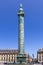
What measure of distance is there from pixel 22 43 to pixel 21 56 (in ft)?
6.70

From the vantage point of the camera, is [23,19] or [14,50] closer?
[23,19]

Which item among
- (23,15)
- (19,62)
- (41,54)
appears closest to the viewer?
(19,62)

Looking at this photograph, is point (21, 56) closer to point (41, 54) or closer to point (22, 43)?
point (22, 43)

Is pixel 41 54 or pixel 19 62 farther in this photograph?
pixel 41 54

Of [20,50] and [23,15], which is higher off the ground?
[23,15]

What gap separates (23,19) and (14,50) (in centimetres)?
8405

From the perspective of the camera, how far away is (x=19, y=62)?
29719 millimetres

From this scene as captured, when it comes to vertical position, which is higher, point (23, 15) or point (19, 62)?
point (23, 15)

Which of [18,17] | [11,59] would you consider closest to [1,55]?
[11,59]

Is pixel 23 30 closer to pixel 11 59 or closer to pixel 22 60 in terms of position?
pixel 22 60

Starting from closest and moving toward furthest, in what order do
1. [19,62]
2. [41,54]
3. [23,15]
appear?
[19,62] → [23,15] → [41,54]

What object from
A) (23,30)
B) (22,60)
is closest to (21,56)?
(22,60)

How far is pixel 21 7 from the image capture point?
106ft

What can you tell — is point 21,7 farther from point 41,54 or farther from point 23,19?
point 41,54
